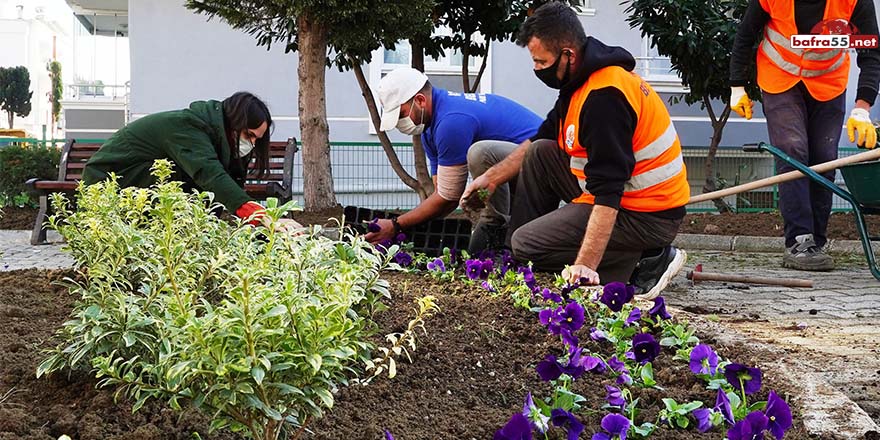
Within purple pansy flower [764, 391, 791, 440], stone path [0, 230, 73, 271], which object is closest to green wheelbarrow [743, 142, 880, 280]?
purple pansy flower [764, 391, 791, 440]

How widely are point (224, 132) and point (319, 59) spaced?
155 inches

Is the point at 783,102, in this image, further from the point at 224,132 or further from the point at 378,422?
the point at 378,422

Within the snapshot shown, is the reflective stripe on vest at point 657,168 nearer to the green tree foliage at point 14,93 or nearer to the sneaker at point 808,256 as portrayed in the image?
the sneaker at point 808,256

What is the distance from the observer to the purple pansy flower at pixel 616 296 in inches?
120

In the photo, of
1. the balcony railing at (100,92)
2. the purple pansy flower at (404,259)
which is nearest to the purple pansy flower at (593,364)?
the purple pansy flower at (404,259)

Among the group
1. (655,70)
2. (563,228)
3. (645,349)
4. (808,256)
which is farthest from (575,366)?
(655,70)

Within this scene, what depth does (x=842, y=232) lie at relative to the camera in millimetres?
8875

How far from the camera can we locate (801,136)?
635 cm

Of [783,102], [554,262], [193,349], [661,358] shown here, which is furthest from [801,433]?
[783,102]

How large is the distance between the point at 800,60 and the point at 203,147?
4093mm

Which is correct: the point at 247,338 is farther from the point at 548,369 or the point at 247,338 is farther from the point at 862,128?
the point at 862,128

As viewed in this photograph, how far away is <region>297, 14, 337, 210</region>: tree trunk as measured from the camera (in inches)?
337

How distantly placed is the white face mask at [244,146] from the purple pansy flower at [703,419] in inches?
132

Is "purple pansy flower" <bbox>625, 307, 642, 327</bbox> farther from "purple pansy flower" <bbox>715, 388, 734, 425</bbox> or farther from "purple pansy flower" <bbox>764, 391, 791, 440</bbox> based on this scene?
"purple pansy flower" <bbox>764, 391, 791, 440</bbox>
